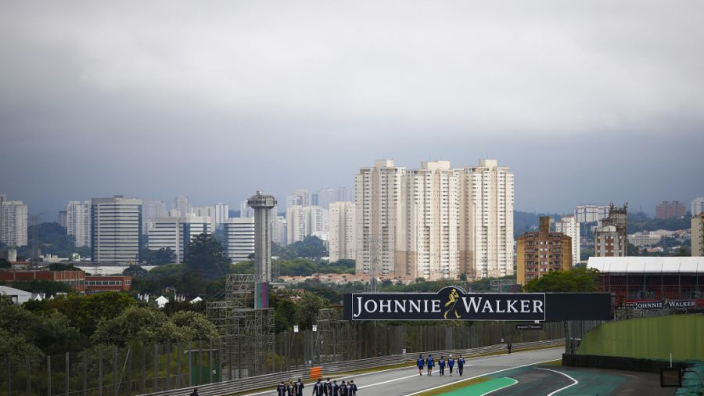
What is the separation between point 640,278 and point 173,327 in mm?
90163

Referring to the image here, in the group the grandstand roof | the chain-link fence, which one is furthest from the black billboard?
the grandstand roof

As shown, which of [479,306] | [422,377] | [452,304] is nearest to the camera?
[422,377]

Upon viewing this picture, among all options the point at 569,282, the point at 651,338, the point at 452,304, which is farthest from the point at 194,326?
the point at 569,282

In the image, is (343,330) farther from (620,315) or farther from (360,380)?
(620,315)

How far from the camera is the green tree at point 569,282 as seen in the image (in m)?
150

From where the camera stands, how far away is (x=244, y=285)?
94125 millimetres

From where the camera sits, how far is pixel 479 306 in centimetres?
6512

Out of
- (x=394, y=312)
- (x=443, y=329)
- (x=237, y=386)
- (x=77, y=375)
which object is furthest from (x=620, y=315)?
(x=77, y=375)

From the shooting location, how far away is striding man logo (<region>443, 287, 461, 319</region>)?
214ft

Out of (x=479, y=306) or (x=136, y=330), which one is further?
(x=136, y=330)

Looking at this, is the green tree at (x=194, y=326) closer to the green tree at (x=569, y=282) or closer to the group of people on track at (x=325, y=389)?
the group of people on track at (x=325, y=389)

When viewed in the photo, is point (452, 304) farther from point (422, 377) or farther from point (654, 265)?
point (654, 265)

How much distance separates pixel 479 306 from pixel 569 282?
89.4 metres

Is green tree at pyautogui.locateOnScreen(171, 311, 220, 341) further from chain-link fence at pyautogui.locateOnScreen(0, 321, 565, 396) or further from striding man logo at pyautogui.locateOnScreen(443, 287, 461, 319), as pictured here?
striding man logo at pyautogui.locateOnScreen(443, 287, 461, 319)
